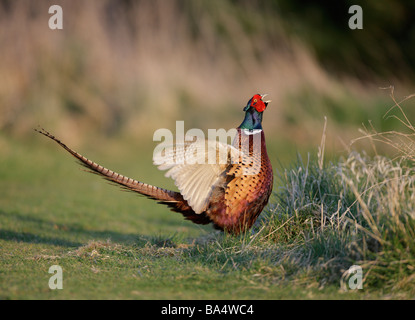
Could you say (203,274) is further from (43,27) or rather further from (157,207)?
(43,27)

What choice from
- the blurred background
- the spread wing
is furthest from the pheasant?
the blurred background

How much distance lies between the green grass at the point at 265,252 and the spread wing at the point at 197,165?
1.23 feet

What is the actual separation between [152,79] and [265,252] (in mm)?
8085

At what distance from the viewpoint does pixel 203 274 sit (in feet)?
11.4

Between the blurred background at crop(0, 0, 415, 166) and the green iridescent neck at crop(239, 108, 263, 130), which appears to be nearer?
the green iridescent neck at crop(239, 108, 263, 130)

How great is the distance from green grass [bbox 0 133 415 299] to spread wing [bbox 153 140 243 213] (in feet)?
1.23

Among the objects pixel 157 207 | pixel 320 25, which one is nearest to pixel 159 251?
pixel 157 207

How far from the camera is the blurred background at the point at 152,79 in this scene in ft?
33.3

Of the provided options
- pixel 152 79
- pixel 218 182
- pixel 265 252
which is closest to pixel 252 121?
pixel 218 182

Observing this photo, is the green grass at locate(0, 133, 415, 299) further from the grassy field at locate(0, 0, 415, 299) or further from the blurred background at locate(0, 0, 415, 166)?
the blurred background at locate(0, 0, 415, 166)

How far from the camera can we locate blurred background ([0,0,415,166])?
33.3 ft

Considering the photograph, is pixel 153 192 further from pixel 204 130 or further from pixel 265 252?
pixel 204 130

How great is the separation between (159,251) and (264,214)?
0.95 m

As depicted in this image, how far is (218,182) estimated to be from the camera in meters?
4.14
